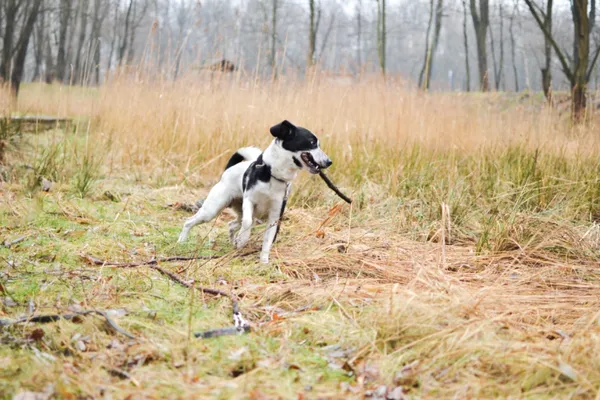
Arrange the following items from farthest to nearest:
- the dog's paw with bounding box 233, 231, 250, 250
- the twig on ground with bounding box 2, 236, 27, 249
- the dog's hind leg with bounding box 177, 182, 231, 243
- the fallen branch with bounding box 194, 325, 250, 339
Answer: the dog's hind leg with bounding box 177, 182, 231, 243 < the dog's paw with bounding box 233, 231, 250, 250 < the twig on ground with bounding box 2, 236, 27, 249 < the fallen branch with bounding box 194, 325, 250, 339

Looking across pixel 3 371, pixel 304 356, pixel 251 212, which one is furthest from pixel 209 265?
pixel 3 371

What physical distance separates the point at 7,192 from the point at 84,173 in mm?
730

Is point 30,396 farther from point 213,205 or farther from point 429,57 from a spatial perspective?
point 429,57

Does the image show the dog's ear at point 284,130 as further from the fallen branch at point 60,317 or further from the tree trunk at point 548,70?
the tree trunk at point 548,70

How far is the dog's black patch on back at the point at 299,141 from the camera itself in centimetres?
353

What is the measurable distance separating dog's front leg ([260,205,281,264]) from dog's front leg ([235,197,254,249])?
0.12 meters

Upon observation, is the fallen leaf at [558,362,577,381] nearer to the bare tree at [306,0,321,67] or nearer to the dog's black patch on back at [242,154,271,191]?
the dog's black patch on back at [242,154,271,191]

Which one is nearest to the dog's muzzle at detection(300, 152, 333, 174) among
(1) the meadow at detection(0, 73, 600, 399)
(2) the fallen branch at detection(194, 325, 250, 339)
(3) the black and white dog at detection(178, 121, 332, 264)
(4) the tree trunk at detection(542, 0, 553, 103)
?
(3) the black and white dog at detection(178, 121, 332, 264)

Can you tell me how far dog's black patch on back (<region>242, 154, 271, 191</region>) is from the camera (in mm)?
3629

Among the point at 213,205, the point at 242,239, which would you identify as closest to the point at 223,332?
the point at 242,239

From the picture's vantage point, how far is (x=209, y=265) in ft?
10.9

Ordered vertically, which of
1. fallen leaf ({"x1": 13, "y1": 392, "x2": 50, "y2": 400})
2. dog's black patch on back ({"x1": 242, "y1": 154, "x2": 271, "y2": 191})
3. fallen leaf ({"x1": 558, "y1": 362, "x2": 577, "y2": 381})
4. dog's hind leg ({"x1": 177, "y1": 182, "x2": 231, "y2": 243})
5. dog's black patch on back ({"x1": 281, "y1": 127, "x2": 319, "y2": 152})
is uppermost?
dog's black patch on back ({"x1": 281, "y1": 127, "x2": 319, "y2": 152})

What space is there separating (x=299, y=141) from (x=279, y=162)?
0.62ft

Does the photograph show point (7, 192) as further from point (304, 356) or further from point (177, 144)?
point (304, 356)
